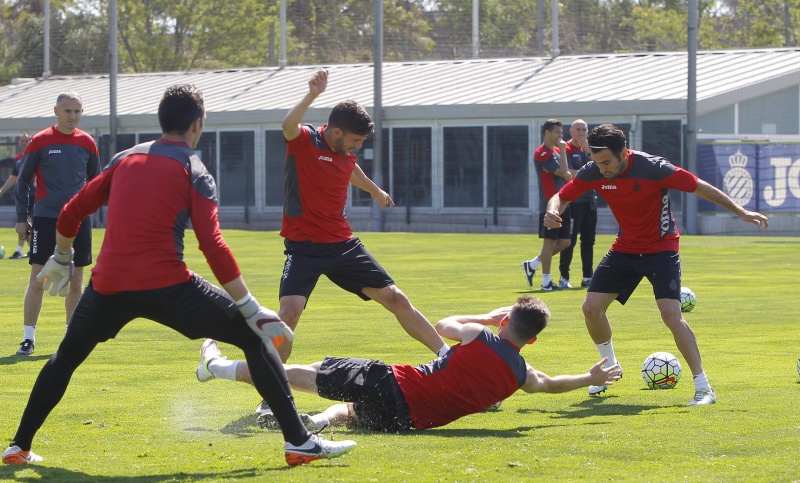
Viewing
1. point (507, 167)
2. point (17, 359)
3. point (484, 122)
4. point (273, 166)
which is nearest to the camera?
point (17, 359)

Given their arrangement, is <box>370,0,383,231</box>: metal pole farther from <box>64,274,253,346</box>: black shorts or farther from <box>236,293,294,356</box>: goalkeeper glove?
<box>236,293,294,356</box>: goalkeeper glove

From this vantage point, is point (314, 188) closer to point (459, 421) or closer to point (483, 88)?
point (459, 421)

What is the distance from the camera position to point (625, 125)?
3447 centimetres

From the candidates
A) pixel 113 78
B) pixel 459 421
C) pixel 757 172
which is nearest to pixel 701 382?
pixel 459 421

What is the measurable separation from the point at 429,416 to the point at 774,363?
3950 mm

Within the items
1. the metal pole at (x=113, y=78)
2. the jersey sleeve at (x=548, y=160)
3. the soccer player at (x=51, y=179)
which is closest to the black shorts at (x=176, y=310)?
the soccer player at (x=51, y=179)

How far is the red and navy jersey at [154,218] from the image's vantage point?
6.39 m

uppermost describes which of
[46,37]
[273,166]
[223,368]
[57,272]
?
[46,37]

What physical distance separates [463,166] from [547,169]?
19.7 m

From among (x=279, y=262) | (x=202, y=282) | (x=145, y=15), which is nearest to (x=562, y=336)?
(x=202, y=282)

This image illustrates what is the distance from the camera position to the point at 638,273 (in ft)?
30.2

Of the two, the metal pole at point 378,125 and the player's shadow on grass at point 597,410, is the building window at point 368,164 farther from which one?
the player's shadow on grass at point 597,410

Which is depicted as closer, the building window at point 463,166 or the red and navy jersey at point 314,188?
the red and navy jersey at point 314,188

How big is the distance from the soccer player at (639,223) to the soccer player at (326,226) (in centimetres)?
130
